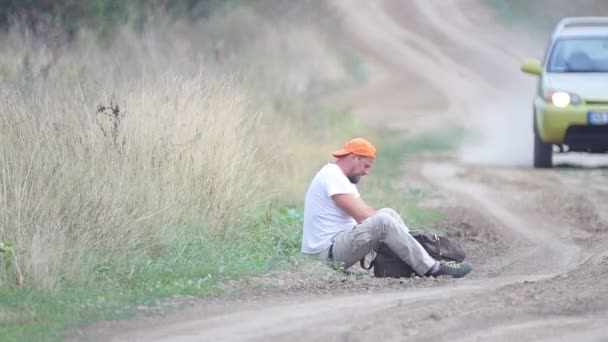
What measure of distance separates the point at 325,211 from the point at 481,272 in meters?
1.28

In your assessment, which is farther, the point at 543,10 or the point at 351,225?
the point at 543,10

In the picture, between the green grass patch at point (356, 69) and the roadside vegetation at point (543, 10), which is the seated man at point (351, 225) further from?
the roadside vegetation at point (543, 10)

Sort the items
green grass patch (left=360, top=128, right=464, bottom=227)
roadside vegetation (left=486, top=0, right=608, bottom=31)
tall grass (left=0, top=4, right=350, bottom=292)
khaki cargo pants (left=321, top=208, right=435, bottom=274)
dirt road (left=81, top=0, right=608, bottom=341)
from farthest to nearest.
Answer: roadside vegetation (left=486, top=0, right=608, bottom=31), green grass patch (left=360, top=128, right=464, bottom=227), khaki cargo pants (left=321, top=208, right=435, bottom=274), tall grass (left=0, top=4, right=350, bottom=292), dirt road (left=81, top=0, right=608, bottom=341)

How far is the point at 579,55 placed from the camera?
17.5 metres

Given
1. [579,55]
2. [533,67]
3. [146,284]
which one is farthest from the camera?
[579,55]

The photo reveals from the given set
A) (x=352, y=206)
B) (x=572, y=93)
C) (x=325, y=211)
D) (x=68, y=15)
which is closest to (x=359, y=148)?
(x=352, y=206)

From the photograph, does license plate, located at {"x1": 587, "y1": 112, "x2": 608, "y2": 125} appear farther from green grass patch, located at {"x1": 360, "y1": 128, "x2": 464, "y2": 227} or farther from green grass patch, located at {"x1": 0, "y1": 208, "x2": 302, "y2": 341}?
green grass patch, located at {"x1": 0, "y1": 208, "x2": 302, "y2": 341}

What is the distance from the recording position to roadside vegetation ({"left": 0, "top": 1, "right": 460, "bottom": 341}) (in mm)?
8844

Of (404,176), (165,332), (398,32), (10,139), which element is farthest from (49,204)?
(398,32)

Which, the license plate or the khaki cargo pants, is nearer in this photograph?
the khaki cargo pants

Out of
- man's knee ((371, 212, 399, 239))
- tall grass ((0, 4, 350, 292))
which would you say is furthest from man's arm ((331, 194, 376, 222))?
tall grass ((0, 4, 350, 292))

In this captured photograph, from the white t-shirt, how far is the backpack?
1.00 ft

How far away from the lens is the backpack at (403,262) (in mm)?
10055

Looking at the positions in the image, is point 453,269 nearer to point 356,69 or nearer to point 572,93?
point 572,93
